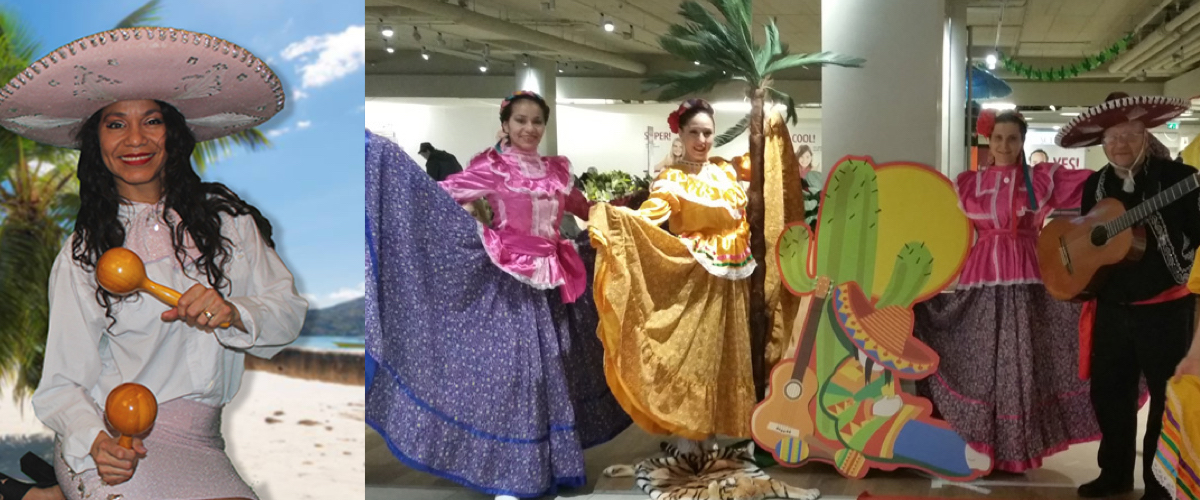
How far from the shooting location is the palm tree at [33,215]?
2.70 m

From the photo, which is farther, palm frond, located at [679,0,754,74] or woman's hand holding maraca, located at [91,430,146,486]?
palm frond, located at [679,0,754,74]

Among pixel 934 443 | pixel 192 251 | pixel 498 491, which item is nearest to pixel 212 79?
pixel 192 251

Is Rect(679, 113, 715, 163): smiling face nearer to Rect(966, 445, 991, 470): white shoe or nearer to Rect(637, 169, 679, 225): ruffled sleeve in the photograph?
Rect(637, 169, 679, 225): ruffled sleeve

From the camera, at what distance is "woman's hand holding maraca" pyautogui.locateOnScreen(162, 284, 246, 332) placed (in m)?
2.58

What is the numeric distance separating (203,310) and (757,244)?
2144 millimetres

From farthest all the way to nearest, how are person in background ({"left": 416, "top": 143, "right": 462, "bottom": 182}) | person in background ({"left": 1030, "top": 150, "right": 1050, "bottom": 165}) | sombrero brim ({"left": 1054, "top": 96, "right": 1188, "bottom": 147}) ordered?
person in background ({"left": 416, "top": 143, "right": 462, "bottom": 182})
person in background ({"left": 1030, "top": 150, "right": 1050, "bottom": 165})
sombrero brim ({"left": 1054, "top": 96, "right": 1188, "bottom": 147})

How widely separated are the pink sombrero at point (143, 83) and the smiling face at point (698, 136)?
5.77 ft

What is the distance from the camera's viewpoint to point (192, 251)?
263 centimetres

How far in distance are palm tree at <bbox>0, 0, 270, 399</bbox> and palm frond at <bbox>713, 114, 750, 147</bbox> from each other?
2025mm

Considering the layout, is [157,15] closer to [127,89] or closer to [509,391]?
[127,89]

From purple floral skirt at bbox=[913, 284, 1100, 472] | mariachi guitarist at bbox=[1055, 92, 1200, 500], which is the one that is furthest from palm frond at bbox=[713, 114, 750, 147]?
mariachi guitarist at bbox=[1055, 92, 1200, 500]

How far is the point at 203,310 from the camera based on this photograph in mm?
2590

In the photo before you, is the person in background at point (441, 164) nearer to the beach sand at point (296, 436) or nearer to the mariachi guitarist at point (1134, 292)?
the beach sand at point (296, 436)

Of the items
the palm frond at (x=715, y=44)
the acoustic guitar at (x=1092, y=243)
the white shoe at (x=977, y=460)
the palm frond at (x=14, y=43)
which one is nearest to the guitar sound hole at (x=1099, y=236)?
the acoustic guitar at (x=1092, y=243)
